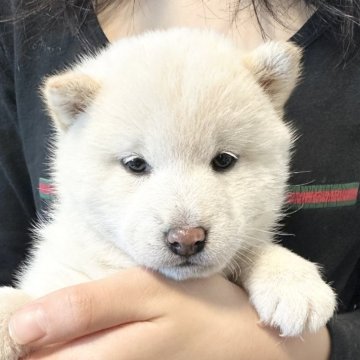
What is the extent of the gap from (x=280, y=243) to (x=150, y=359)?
531 mm

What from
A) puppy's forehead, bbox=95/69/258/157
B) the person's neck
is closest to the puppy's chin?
puppy's forehead, bbox=95/69/258/157

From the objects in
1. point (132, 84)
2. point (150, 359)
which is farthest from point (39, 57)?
point (150, 359)

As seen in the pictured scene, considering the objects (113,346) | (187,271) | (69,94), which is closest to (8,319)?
(113,346)

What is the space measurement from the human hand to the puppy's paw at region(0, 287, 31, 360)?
1.4 inches

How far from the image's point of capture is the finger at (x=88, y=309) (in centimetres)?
107

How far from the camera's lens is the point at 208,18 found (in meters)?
1.56

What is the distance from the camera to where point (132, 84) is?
116cm

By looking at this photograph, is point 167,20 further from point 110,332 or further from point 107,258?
point 110,332

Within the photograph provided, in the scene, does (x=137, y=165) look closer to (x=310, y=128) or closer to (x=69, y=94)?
(x=69, y=94)

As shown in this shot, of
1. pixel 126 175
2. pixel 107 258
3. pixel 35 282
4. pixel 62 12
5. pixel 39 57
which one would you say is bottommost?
pixel 35 282

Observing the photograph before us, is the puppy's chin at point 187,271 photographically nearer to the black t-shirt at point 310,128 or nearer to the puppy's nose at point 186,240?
the puppy's nose at point 186,240

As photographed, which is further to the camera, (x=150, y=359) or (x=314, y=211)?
(x=314, y=211)

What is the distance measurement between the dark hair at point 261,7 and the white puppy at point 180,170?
0.85ft

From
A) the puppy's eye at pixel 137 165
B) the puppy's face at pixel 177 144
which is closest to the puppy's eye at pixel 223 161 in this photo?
the puppy's face at pixel 177 144
